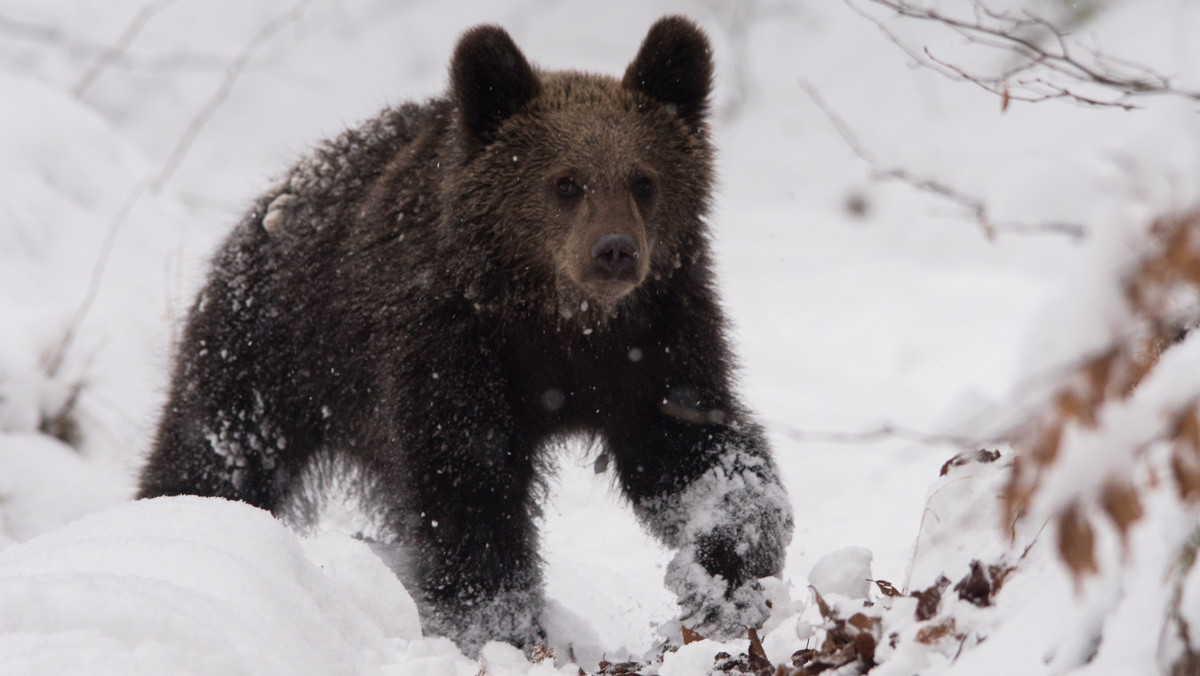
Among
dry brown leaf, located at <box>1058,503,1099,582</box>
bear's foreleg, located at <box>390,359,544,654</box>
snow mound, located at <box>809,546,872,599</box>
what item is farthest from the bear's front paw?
dry brown leaf, located at <box>1058,503,1099,582</box>

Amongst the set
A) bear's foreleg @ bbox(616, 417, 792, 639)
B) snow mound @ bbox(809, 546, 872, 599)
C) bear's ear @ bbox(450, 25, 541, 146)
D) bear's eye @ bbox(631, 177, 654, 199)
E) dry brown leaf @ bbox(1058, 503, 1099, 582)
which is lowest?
dry brown leaf @ bbox(1058, 503, 1099, 582)

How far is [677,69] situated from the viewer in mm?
4383

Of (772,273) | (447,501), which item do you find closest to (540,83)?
(447,501)

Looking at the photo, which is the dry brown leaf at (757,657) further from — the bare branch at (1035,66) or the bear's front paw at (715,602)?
the bare branch at (1035,66)

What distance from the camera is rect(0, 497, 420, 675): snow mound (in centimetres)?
199

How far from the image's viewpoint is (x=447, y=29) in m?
16.4

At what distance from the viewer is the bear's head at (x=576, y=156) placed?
13.5 feet

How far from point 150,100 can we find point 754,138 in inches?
323

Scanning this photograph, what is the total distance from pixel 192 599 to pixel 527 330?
2054 millimetres

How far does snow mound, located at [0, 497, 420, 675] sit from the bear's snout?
1185 mm

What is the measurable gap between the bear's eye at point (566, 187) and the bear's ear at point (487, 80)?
33 centimetres

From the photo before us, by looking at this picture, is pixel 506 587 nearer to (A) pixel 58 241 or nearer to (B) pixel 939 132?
(A) pixel 58 241

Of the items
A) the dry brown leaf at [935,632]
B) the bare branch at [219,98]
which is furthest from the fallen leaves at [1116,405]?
the bare branch at [219,98]

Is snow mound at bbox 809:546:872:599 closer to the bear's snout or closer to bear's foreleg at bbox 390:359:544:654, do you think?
the bear's snout
